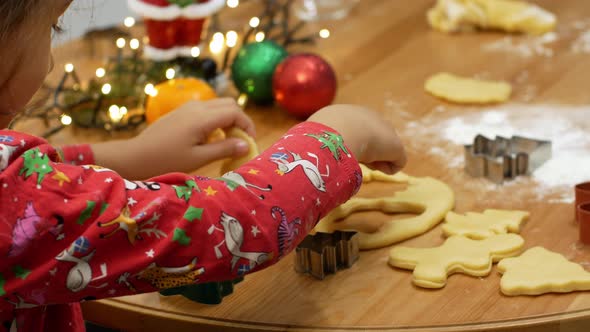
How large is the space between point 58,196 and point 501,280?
37cm

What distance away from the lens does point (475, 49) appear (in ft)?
4.15

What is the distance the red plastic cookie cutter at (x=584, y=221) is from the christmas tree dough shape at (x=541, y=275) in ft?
0.13

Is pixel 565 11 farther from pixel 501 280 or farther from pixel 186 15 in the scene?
pixel 501 280

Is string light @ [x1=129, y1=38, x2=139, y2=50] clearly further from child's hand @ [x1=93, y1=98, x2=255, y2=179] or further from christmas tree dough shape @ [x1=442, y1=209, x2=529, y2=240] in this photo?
christmas tree dough shape @ [x1=442, y1=209, x2=529, y2=240]

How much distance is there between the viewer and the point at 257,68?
3.71 ft

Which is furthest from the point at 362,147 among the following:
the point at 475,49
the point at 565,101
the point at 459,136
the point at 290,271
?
the point at 475,49

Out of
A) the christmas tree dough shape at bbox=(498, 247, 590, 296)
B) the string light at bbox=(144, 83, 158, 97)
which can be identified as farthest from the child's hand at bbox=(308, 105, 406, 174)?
the string light at bbox=(144, 83, 158, 97)

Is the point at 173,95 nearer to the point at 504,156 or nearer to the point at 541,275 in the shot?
the point at 504,156

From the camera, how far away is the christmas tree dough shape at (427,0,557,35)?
130cm

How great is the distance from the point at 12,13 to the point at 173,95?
1.53ft

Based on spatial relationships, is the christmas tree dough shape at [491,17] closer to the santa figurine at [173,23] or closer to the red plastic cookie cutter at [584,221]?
the santa figurine at [173,23]

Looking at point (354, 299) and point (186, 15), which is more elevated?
point (186, 15)

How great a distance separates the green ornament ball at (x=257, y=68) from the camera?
1132 mm

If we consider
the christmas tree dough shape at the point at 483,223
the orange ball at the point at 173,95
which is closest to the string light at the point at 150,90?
the orange ball at the point at 173,95
